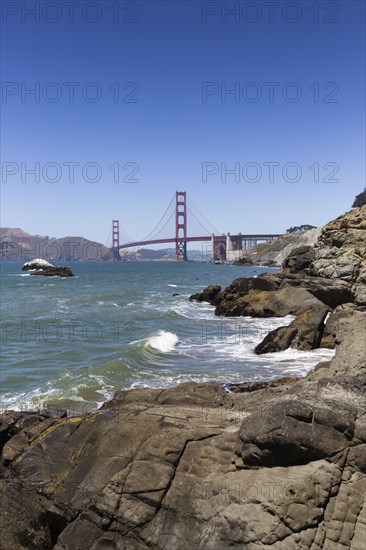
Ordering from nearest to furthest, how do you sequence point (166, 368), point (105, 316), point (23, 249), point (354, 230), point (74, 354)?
point (166, 368), point (74, 354), point (354, 230), point (105, 316), point (23, 249)

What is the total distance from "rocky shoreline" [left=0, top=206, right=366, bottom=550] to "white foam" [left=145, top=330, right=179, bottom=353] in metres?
9.51

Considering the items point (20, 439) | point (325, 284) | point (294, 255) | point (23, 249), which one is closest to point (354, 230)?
point (325, 284)

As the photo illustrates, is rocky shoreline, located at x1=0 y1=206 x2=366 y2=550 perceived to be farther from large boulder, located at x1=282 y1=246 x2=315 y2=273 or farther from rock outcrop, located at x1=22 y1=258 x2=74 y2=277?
rock outcrop, located at x1=22 y1=258 x2=74 y2=277

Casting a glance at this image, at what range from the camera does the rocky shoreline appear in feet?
13.4

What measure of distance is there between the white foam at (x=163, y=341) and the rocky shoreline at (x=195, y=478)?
9511 mm

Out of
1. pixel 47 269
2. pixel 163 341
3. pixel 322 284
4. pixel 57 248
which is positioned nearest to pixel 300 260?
pixel 322 284

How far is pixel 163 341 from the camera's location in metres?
17.2

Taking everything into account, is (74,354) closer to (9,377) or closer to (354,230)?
(9,377)

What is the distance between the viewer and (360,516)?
13.5ft

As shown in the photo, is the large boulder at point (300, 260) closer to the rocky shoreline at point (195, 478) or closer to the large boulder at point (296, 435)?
the rocky shoreline at point (195, 478)

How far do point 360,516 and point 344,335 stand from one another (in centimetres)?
532

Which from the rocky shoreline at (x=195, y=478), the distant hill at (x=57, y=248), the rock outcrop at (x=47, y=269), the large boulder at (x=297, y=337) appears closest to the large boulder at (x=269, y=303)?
the large boulder at (x=297, y=337)

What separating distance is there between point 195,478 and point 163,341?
12.6 meters

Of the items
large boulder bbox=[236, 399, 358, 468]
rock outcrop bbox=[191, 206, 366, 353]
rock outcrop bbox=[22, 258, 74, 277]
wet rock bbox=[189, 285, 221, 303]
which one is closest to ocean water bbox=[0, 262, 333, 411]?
rock outcrop bbox=[191, 206, 366, 353]
